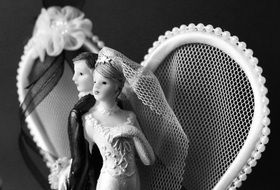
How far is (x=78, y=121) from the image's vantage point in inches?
40.2

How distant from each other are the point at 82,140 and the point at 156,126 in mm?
178

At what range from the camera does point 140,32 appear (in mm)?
1302


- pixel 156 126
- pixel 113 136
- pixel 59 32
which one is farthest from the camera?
pixel 59 32

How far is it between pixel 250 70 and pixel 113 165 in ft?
1.17

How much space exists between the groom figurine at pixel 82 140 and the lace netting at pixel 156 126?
0.08 meters

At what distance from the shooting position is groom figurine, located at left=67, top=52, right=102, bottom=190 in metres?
1.03

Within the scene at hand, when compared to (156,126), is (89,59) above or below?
above

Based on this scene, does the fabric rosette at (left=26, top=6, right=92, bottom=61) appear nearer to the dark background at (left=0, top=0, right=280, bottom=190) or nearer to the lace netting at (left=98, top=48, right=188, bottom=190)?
the dark background at (left=0, top=0, right=280, bottom=190)

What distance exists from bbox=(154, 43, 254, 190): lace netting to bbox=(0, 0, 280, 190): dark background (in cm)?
16

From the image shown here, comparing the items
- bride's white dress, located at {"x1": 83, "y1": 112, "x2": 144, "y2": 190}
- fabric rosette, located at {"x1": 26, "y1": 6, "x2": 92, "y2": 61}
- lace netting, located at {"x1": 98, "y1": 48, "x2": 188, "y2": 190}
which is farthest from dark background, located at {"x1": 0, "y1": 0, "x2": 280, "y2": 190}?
bride's white dress, located at {"x1": 83, "y1": 112, "x2": 144, "y2": 190}

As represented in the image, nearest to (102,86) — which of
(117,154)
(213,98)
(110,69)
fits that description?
(110,69)

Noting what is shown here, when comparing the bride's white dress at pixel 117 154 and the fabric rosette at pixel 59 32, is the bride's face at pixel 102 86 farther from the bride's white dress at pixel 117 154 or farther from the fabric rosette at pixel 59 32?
the fabric rosette at pixel 59 32

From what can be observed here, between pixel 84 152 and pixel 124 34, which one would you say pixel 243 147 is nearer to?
pixel 84 152

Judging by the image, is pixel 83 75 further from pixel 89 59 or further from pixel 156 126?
pixel 156 126
